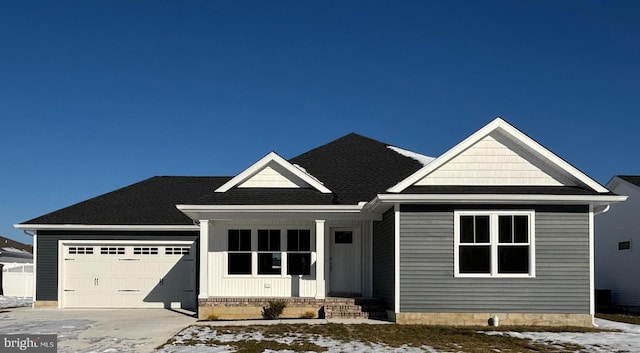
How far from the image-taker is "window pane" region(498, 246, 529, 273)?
52.3 ft

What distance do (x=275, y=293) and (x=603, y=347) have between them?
8.84 m

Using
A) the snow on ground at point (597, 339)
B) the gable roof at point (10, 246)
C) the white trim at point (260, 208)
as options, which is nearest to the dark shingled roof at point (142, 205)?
the white trim at point (260, 208)

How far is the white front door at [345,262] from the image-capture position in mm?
19266

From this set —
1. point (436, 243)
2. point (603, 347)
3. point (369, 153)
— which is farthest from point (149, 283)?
point (603, 347)

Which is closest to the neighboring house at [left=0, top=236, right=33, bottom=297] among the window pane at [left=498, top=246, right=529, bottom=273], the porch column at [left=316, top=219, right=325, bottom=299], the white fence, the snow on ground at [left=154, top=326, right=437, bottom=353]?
the white fence

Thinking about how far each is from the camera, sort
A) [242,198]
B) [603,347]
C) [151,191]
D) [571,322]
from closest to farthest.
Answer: [603,347] < [571,322] < [242,198] < [151,191]

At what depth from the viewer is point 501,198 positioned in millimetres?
15672

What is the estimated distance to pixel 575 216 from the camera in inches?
630

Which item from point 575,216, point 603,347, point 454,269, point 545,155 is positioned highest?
point 545,155

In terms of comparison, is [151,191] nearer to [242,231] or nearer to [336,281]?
[242,231]

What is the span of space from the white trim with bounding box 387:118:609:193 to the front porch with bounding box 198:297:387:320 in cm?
326

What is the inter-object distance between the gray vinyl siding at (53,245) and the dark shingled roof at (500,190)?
29.7 feet

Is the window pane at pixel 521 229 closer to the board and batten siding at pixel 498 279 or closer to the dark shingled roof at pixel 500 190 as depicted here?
the board and batten siding at pixel 498 279

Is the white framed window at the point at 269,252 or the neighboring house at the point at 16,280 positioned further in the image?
the neighboring house at the point at 16,280
